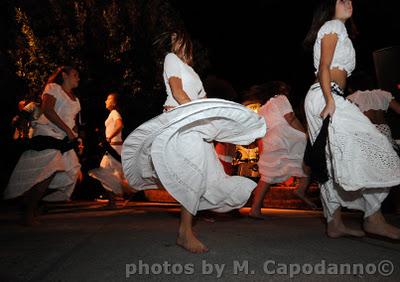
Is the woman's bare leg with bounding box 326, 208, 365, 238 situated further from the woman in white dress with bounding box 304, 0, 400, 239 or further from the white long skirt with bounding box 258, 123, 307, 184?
the white long skirt with bounding box 258, 123, 307, 184

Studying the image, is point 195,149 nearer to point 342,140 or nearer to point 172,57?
point 172,57

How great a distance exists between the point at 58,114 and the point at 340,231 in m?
3.89

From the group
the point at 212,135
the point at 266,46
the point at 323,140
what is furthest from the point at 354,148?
the point at 266,46

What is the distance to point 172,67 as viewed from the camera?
4.25m

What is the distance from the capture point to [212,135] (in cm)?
415

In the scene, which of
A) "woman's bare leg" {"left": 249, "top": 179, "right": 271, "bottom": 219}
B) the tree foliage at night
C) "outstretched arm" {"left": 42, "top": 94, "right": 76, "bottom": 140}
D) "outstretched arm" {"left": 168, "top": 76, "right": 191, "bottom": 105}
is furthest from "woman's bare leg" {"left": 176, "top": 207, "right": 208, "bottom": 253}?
the tree foliage at night

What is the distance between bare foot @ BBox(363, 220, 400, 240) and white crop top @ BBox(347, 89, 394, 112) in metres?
2.22

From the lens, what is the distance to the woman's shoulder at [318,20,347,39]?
4195 millimetres

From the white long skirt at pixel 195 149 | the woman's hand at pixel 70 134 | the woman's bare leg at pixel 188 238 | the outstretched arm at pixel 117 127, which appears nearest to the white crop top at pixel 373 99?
the white long skirt at pixel 195 149

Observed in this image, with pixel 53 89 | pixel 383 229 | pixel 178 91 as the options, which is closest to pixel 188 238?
pixel 178 91

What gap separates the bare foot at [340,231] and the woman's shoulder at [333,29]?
170 centimetres

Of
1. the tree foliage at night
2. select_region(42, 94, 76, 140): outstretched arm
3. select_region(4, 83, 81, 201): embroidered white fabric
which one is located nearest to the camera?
select_region(42, 94, 76, 140): outstretched arm

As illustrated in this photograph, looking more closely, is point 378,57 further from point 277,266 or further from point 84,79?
point 84,79

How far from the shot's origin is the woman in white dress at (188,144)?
384 centimetres
